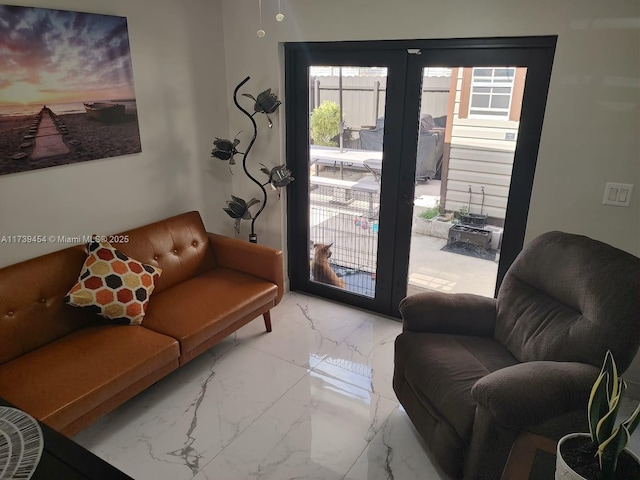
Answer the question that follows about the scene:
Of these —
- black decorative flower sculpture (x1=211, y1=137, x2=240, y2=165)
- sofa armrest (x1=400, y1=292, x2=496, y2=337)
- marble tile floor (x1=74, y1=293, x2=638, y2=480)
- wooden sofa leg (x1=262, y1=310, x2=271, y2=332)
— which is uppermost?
black decorative flower sculpture (x1=211, y1=137, x2=240, y2=165)

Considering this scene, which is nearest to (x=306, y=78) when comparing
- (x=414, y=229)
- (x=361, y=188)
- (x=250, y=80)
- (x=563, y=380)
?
(x=250, y=80)

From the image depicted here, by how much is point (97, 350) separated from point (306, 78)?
7.44 feet

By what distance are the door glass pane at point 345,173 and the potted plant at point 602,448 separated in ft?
7.16

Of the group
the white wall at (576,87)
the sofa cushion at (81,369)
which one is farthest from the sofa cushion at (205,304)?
the white wall at (576,87)

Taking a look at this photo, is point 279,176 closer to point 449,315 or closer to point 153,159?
point 153,159

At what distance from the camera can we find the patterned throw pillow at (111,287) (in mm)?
2500

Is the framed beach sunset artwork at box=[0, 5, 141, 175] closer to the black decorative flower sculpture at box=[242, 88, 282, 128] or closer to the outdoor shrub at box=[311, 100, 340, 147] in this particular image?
the black decorative flower sculpture at box=[242, 88, 282, 128]

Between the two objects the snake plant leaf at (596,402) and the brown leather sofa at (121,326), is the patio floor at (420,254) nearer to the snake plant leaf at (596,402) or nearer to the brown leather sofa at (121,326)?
the brown leather sofa at (121,326)

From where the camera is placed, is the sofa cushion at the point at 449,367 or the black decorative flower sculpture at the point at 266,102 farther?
the black decorative flower sculpture at the point at 266,102

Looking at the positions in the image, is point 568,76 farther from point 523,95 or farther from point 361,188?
point 361,188

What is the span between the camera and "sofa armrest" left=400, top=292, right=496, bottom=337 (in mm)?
2404

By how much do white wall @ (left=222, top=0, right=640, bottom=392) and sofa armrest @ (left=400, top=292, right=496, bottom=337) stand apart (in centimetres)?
63

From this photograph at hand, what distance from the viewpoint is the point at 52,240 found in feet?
8.78

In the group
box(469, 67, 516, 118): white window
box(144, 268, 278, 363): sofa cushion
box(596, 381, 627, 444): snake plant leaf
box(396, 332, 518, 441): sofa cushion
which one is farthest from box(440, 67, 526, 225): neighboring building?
box(596, 381, 627, 444): snake plant leaf
